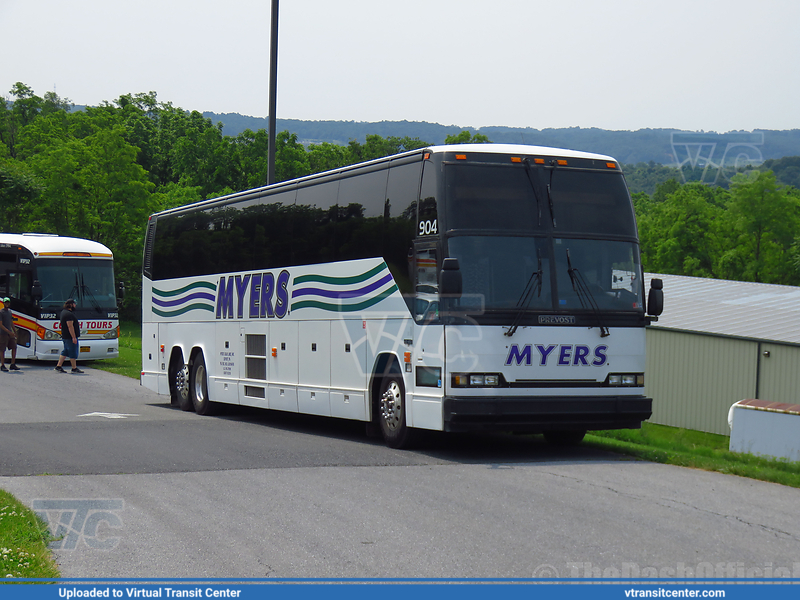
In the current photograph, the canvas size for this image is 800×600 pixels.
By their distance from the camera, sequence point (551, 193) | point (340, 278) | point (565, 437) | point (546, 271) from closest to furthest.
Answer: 1. point (546, 271)
2. point (551, 193)
3. point (565, 437)
4. point (340, 278)

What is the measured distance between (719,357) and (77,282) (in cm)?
2006

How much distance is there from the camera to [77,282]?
1124 inches

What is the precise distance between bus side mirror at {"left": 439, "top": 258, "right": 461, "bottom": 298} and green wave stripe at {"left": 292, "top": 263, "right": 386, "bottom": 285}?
188 cm

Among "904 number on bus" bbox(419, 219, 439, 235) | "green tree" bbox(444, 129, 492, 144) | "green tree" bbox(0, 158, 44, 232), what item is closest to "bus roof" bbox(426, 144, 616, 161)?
"904 number on bus" bbox(419, 219, 439, 235)

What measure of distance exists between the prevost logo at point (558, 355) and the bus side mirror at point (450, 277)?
104 centimetres

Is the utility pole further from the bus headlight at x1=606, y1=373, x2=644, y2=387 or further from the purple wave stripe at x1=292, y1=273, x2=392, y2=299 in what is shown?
the bus headlight at x1=606, y1=373, x2=644, y2=387

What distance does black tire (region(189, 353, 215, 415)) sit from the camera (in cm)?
1764

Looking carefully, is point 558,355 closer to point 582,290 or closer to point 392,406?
point 582,290

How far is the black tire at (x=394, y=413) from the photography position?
11.8 meters

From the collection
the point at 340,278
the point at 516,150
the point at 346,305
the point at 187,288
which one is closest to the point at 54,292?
the point at 187,288

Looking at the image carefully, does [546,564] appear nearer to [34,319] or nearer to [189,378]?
[189,378]

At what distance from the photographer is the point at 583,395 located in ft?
36.7

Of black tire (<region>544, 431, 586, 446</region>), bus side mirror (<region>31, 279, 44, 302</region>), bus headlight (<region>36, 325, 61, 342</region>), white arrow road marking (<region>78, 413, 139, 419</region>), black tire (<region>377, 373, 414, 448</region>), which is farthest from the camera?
bus headlight (<region>36, 325, 61, 342</region>)

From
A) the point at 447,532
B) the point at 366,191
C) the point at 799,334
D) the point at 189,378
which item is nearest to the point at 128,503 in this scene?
the point at 447,532
